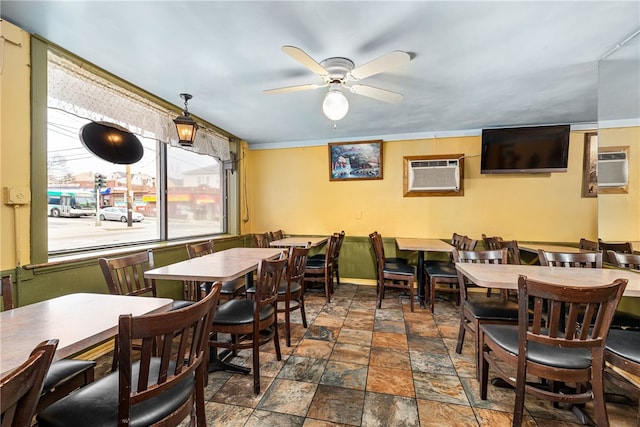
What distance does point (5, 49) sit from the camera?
1.88 metres

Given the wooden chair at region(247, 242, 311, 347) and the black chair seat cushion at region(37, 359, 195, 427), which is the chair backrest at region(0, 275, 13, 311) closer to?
the black chair seat cushion at region(37, 359, 195, 427)

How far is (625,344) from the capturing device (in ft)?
5.00

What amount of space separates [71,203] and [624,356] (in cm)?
423

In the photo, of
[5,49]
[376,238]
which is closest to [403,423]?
[376,238]

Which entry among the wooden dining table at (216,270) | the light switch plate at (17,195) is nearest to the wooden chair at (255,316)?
the wooden dining table at (216,270)

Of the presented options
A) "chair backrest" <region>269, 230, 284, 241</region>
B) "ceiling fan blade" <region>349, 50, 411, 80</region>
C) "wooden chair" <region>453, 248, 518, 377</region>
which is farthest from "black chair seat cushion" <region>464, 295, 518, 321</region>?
"chair backrest" <region>269, 230, 284, 241</region>

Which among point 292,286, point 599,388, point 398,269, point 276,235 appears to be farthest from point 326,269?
point 599,388

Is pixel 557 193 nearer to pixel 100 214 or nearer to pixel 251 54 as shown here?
pixel 251 54

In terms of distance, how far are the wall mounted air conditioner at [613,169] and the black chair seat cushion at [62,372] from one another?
4413mm

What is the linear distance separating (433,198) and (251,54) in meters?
3.48

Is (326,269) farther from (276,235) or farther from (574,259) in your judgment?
(574,259)

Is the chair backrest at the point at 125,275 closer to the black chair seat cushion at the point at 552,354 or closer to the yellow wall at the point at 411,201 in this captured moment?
the black chair seat cushion at the point at 552,354

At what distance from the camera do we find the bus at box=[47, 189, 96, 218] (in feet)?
7.75

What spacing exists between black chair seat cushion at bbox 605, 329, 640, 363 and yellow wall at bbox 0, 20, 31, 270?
3.87 m
